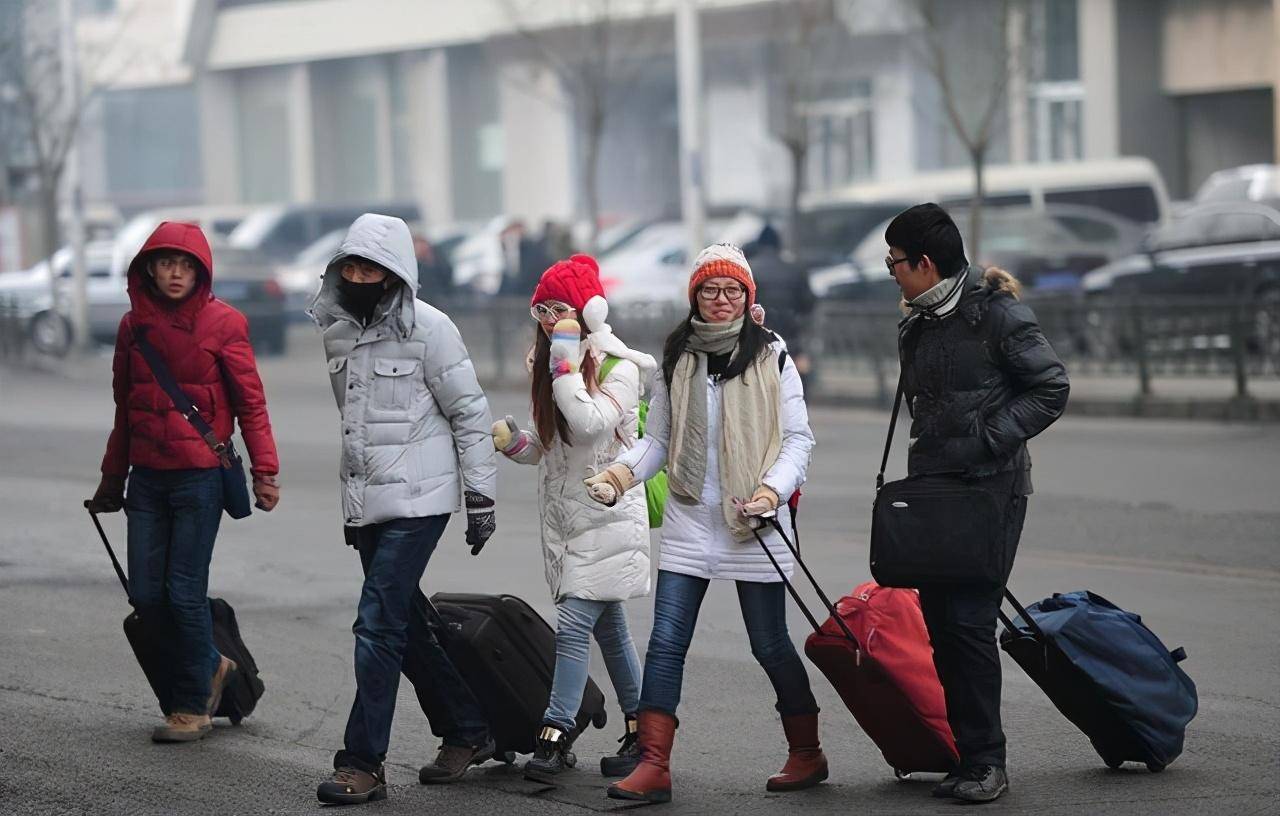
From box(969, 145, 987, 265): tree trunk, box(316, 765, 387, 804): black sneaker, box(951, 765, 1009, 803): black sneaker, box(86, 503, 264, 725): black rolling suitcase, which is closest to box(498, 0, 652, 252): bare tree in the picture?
box(969, 145, 987, 265): tree trunk

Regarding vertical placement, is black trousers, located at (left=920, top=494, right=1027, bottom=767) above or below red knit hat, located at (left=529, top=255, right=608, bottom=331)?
below

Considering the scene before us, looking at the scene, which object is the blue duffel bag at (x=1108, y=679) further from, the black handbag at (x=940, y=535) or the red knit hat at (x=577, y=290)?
the red knit hat at (x=577, y=290)

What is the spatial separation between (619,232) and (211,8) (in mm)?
23924

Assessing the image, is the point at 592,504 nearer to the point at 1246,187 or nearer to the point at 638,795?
the point at 638,795

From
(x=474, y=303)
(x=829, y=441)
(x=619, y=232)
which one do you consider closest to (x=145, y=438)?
(x=829, y=441)

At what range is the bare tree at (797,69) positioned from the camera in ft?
96.2

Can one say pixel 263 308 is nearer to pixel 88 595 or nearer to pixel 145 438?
pixel 88 595

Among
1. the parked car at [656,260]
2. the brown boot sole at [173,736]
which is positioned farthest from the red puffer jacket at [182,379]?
the parked car at [656,260]

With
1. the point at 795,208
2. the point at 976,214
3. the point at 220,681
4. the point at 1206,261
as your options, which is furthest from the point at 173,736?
the point at 795,208

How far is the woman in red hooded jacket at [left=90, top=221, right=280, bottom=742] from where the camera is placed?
634 centimetres

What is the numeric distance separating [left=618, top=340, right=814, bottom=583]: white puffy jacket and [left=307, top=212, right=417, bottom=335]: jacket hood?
781mm

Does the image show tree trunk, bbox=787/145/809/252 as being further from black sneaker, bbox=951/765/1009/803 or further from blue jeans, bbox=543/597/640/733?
black sneaker, bbox=951/765/1009/803

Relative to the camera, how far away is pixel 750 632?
19.0 feet

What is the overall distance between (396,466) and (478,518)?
280 mm
